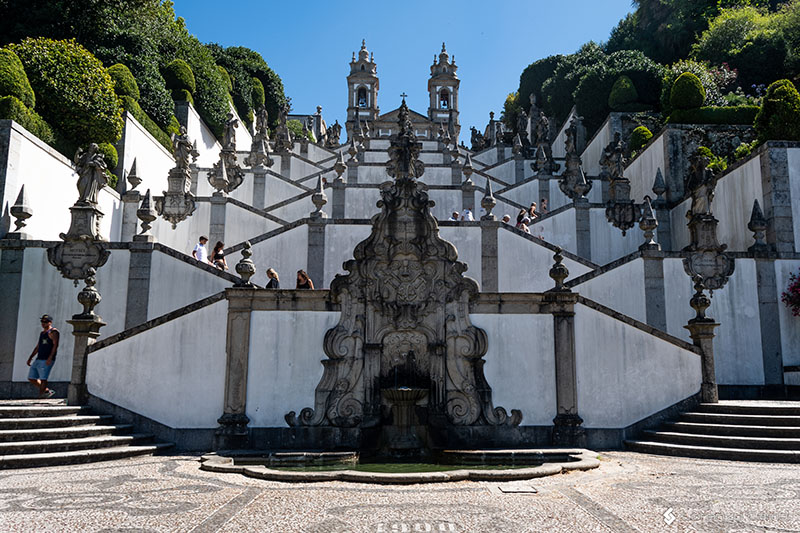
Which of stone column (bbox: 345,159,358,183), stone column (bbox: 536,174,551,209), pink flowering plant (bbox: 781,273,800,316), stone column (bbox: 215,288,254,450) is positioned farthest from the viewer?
stone column (bbox: 345,159,358,183)

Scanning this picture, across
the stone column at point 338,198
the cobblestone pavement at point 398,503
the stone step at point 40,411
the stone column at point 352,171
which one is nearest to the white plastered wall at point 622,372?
the cobblestone pavement at point 398,503

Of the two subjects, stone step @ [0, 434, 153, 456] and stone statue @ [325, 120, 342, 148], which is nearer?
stone step @ [0, 434, 153, 456]

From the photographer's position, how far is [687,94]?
2580 cm

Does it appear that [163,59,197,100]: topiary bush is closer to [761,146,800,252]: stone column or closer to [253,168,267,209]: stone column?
[253,168,267,209]: stone column

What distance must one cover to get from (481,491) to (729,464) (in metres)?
4.45

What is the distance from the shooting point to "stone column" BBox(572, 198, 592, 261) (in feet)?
67.8

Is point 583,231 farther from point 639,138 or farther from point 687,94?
point 639,138

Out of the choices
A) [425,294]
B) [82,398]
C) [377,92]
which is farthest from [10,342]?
[377,92]

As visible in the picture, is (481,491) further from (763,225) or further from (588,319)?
(763,225)

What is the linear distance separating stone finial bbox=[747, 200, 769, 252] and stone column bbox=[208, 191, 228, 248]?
15148 mm

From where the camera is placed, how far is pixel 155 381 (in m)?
11.3

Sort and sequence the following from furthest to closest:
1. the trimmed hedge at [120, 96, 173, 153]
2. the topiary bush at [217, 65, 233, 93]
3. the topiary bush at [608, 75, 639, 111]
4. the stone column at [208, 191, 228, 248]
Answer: the topiary bush at [217, 65, 233, 93] → the topiary bush at [608, 75, 639, 111] → the trimmed hedge at [120, 96, 173, 153] → the stone column at [208, 191, 228, 248]

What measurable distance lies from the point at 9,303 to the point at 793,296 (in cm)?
→ 1874

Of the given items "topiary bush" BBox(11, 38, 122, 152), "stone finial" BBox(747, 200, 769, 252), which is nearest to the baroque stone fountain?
"stone finial" BBox(747, 200, 769, 252)
